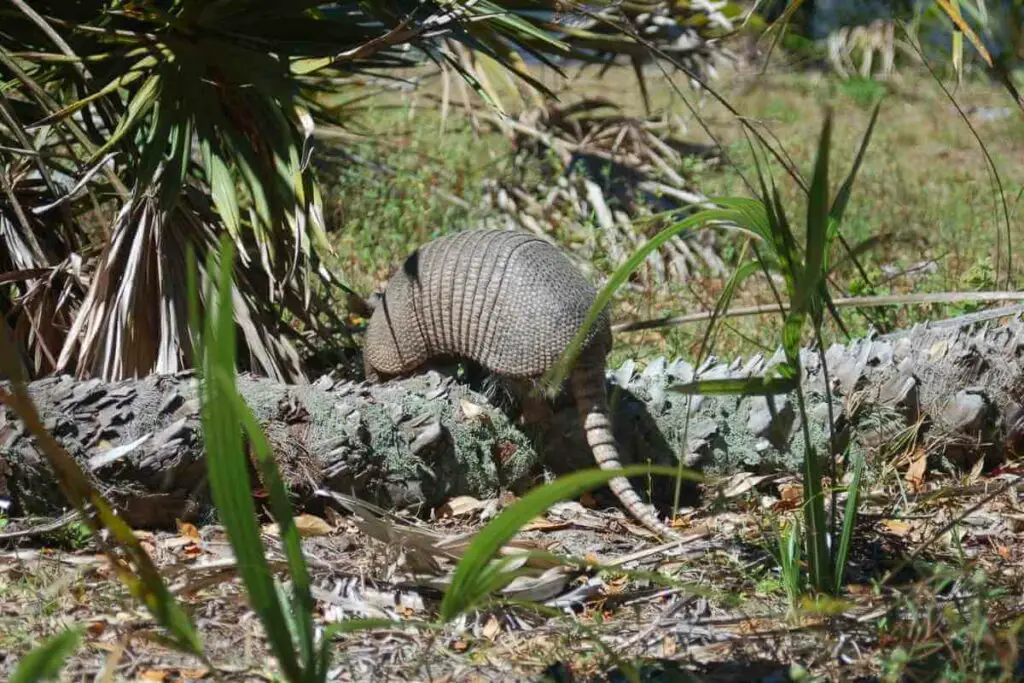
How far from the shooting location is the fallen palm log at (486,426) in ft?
10.4

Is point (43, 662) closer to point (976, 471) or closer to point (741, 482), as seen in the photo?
point (741, 482)

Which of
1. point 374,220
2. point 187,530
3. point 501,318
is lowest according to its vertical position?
point 187,530

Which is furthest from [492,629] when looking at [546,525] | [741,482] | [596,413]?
[741,482]

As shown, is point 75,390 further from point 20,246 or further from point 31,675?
point 31,675

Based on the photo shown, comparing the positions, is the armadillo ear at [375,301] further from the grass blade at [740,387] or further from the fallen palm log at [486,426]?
the grass blade at [740,387]

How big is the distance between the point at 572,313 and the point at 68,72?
82.6 inches

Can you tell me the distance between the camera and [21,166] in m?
3.86

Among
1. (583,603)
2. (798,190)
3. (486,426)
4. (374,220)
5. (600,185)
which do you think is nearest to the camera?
(583,603)

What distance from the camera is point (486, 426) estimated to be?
360cm

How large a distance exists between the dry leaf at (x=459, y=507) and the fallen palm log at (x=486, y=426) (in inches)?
1.2

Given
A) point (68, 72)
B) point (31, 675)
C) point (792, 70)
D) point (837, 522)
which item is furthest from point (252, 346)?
point (792, 70)

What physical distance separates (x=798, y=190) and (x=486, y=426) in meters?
4.41

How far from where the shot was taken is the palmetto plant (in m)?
3.59

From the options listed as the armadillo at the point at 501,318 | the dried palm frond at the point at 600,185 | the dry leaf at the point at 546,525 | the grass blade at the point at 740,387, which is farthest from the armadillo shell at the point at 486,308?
the dried palm frond at the point at 600,185
